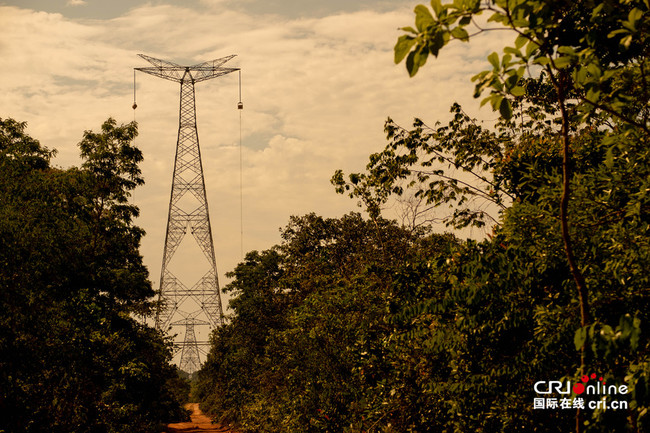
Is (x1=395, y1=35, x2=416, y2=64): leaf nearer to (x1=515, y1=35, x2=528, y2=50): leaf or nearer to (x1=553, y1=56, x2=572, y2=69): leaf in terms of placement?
(x1=515, y1=35, x2=528, y2=50): leaf

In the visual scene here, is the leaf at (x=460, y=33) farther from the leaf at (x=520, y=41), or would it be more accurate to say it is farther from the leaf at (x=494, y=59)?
the leaf at (x=520, y=41)

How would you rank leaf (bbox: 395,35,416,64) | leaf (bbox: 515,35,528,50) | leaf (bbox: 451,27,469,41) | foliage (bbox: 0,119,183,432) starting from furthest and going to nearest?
foliage (bbox: 0,119,183,432), leaf (bbox: 515,35,528,50), leaf (bbox: 451,27,469,41), leaf (bbox: 395,35,416,64)

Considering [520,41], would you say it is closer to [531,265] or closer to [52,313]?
[531,265]

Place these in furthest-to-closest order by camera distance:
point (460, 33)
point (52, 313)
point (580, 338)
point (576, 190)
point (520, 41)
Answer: point (52, 313) → point (576, 190) → point (520, 41) → point (580, 338) → point (460, 33)

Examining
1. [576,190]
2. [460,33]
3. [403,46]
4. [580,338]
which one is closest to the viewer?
[403,46]

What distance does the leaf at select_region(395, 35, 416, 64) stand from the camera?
346cm

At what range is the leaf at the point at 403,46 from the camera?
3.46 m

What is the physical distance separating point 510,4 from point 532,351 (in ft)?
17.7

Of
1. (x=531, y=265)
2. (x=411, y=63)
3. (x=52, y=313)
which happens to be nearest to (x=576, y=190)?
(x=531, y=265)

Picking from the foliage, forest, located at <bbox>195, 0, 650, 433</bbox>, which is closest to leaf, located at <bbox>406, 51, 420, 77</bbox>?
forest, located at <bbox>195, 0, 650, 433</bbox>

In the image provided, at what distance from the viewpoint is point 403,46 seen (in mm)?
3461

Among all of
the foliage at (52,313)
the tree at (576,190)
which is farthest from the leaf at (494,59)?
the foliage at (52,313)

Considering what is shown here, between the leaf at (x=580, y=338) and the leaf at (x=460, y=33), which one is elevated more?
the leaf at (x=460, y=33)

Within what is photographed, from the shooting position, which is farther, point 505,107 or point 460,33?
point 505,107
